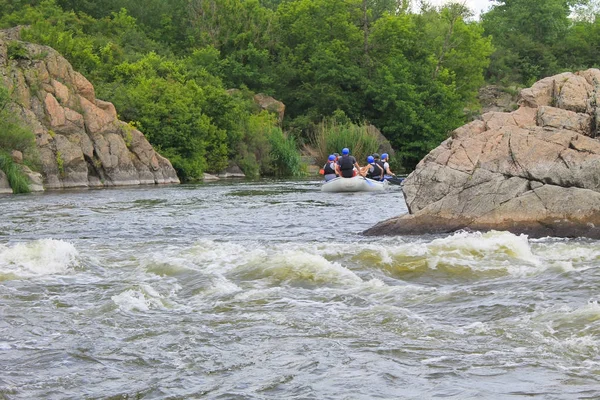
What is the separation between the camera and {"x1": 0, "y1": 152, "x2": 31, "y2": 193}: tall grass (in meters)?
28.6

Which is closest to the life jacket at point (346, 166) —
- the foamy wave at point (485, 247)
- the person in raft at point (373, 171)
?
the person in raft at point (373, 171)

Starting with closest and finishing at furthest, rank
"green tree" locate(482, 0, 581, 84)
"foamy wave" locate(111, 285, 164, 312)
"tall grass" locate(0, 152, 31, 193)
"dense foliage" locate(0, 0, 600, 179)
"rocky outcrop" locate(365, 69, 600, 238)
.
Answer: "foamy wave" locate(111, 285, 164, 312), "rocky outcrop" locate(365, 69, 600, 238), "tall grass" locate(0, 152, 31, 193), "dense foliage" locate(0, 0, 600, 179), "green tree" locate(482, 0, 581, 84)

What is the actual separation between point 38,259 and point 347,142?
38.3m

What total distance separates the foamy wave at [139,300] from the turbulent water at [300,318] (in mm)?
20

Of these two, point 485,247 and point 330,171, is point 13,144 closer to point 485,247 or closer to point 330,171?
point 330,171

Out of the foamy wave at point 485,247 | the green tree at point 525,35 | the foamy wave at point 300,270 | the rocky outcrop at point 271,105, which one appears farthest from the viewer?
the green tree at point 525,35

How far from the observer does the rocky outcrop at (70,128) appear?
1298 inches

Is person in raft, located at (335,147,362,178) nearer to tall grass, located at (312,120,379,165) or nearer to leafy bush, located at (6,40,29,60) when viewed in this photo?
leafy bush, located at (6,40,29,60)

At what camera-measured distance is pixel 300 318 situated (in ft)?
24.5

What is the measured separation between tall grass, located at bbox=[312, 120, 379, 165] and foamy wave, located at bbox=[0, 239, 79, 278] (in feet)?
122

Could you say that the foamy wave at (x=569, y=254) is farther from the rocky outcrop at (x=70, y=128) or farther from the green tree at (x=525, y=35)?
the green tree at (x=525, y=35)

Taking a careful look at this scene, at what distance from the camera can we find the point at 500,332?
6.80 meters

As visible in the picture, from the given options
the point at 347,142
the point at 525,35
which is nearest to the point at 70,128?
the point at 347,142

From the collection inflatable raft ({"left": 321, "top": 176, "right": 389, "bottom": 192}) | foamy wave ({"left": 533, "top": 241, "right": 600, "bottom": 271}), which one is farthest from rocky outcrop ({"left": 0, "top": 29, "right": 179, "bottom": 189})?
foamy wave ({"left": 533, "top": 241, "right": 600, "bottom": 271})
